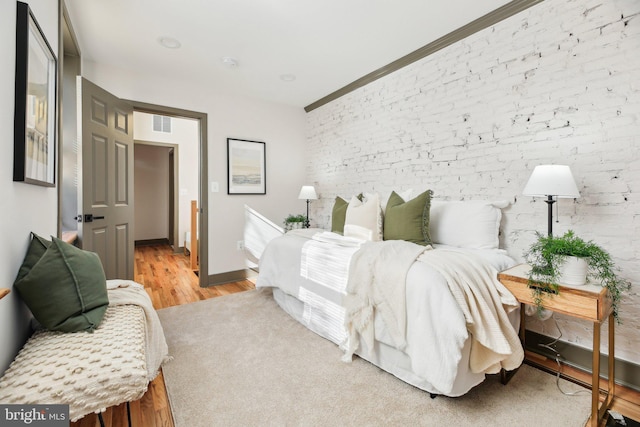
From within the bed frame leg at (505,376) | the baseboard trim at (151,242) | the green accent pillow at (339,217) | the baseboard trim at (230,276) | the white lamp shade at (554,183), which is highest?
the white lamp shade at (554,183)

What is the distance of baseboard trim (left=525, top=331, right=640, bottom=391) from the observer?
5.73 ft

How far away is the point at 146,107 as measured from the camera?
10.9 feet

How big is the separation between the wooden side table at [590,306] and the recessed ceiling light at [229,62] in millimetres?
3062

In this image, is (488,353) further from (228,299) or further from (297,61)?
(297,61)

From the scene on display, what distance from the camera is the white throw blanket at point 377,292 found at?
1.67 m

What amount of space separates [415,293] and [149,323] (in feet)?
4.92

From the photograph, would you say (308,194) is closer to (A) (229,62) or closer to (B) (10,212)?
(A) (229,62)

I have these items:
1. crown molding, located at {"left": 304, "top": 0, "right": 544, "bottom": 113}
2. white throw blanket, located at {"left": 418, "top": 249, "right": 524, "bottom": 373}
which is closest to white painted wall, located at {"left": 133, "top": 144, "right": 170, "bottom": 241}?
crown molding, located at {"left": 304, "top": 0, "right": 544, "bottom": 113}

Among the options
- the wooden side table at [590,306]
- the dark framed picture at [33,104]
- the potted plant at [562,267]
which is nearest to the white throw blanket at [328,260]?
the wooden side table at [590,306]

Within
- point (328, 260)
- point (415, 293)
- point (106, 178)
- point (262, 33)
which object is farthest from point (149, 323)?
point (262, 33)

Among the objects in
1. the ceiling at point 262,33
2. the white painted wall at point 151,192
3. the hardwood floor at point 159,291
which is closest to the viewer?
the hardwood floor at point 159,291

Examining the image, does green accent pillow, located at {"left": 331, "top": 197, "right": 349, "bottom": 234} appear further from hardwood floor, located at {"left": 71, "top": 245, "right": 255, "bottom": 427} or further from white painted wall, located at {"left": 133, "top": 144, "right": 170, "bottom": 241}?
white painted wall, located at {"left": 133, "top": 144, "right": 170, "bottom": 241}

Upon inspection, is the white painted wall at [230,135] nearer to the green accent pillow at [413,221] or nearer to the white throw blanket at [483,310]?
the green accent pillow at [413,221]

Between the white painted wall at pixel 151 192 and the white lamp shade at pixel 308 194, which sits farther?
the white painted wall at pixel 151 192
